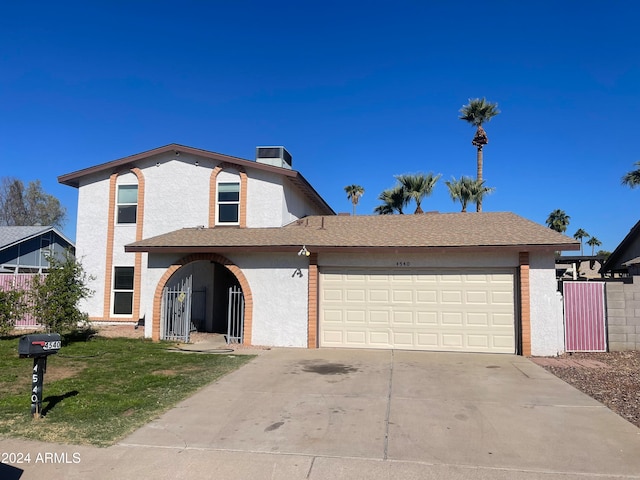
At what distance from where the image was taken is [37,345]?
19.3 ft

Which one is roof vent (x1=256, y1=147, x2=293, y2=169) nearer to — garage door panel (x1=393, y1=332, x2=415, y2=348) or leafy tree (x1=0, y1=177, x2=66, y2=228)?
garage door panel (x1=393, y1=332, x2=415, y2=348)

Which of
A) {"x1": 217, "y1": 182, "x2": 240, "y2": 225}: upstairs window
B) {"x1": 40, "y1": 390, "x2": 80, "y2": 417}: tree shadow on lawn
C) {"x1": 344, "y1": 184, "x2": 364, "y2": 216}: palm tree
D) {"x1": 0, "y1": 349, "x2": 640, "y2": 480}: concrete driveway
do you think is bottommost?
→ {"x1": 0, "y1": 349, "x2": 640, "y2": 480}: concrete driveway

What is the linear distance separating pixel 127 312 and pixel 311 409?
41.1ft

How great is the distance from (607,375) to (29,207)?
53.6 m

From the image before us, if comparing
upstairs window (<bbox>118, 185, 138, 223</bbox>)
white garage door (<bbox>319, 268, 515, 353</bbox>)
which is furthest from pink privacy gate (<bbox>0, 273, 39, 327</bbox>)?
white garage door (<bbox>319, 268, 515, 353</bbox>)

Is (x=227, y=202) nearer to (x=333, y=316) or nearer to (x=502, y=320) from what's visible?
(x=333, y=316)

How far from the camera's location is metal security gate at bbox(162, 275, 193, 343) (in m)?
13.9

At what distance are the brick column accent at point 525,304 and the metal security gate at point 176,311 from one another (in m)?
9.60

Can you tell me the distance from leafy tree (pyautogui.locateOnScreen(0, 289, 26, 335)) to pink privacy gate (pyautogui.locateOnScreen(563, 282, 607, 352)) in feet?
50.1

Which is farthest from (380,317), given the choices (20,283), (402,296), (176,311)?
(20,283)

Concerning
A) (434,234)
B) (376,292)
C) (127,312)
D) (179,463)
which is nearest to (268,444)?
(179,463)

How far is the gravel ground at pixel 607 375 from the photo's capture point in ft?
23.6

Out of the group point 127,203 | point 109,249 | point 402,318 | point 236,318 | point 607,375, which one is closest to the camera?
point 607,375

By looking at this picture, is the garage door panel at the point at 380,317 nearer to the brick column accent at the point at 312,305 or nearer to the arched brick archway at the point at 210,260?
the brick column accent at the point at 312,305
